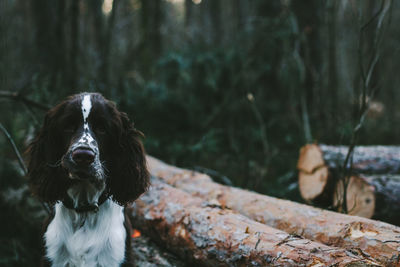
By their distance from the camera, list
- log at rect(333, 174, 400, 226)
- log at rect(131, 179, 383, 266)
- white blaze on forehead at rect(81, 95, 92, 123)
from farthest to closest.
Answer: log at rect(333, 174, 400, 226), white blaze on forehead at rect(81, 95, 92, 123), log at rect(131, 179, 383, 266)

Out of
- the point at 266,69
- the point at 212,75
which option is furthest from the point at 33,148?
the point at 266,69

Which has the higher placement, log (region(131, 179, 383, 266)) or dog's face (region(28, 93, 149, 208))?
dog's face (region(28, 93, 149, 208))

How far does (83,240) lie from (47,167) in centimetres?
63

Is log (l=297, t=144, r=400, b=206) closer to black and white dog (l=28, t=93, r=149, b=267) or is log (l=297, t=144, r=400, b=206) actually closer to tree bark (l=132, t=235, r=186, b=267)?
tree bark (l=132, t=235, r=186, b=267)

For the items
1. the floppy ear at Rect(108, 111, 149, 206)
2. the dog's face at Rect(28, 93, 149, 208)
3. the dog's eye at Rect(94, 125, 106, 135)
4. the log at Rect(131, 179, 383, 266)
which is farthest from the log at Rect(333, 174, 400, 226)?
the dog's eye at Rect(94, 125, 106, 135)

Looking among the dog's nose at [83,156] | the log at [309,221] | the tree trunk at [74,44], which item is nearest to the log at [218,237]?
the log at [309,221]

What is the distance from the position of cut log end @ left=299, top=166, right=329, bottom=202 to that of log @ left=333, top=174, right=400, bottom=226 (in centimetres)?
32

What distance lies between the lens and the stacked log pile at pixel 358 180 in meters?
3.84

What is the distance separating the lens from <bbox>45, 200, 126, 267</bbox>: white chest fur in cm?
247

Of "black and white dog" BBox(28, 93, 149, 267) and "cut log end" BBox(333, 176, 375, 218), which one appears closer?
"black and white dog" BBox(28, 93, 149, 267)

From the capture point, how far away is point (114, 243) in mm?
2537

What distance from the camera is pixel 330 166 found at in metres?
4.36

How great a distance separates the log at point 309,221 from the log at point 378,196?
0.88 metres

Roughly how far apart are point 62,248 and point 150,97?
5.38 meters
